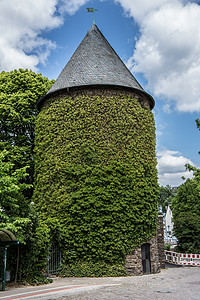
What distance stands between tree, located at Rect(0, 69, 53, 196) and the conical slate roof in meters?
3.15

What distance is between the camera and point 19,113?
21.7 meters

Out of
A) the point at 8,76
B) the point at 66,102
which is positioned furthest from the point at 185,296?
the point at 8,76

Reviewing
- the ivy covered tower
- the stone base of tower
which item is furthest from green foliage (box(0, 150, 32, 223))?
the stone base of tower

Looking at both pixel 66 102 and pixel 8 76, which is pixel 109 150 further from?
pixel 8 76

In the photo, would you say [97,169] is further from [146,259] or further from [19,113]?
[19,113]

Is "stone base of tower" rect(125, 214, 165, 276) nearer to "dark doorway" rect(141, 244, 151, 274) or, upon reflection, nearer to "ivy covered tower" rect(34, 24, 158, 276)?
"dark doorway" rect(141, 244, 151, 274)

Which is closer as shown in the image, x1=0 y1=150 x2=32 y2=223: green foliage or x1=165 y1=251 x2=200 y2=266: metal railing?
x1=0 y1=150 x2=32 y2=223: green foliage

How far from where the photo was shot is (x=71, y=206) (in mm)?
16328

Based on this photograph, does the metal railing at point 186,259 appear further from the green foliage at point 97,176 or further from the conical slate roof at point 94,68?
the conical slate roof at point 94,68

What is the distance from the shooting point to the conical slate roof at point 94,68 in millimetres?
18344

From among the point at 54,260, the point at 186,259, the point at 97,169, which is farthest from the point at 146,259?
the point at 186,259

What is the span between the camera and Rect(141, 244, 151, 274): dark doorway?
1698cm

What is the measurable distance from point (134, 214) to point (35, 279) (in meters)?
6.23

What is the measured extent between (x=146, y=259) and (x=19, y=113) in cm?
1266
